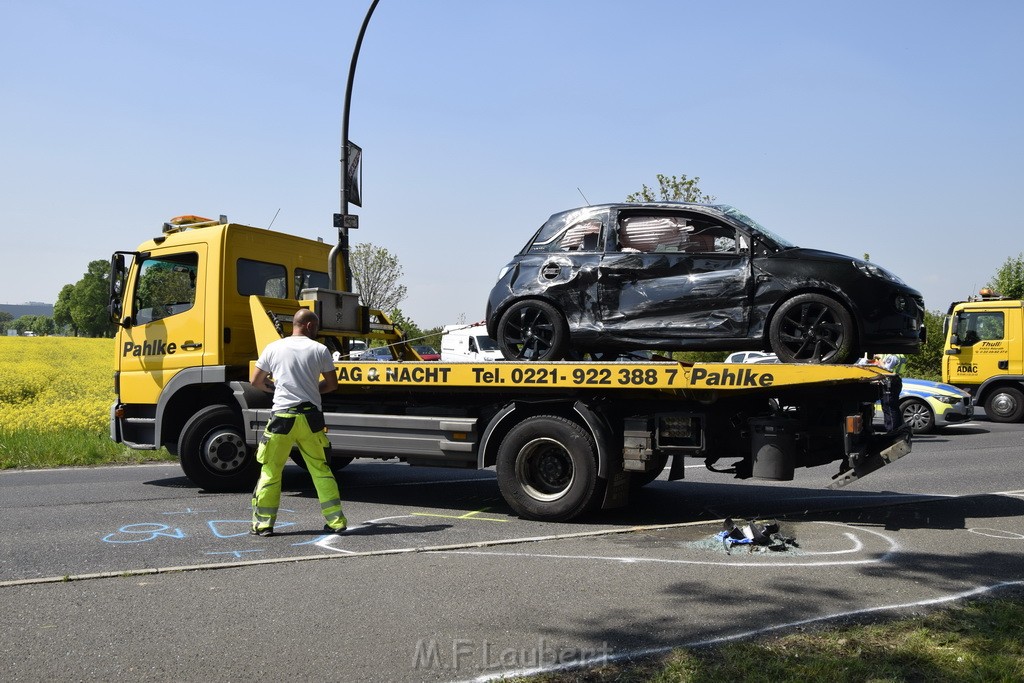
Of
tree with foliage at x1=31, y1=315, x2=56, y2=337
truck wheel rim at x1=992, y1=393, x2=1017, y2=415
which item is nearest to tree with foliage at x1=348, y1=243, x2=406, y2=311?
truck wheel rim at x1=992, y1=393, x2=1017, y2=415

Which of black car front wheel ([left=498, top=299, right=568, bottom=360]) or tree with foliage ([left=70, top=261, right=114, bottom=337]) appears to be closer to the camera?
black car front wheel ([left=498, top=299, right=568, bottom=360])

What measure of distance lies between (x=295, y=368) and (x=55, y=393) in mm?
16953

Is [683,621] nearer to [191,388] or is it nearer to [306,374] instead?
[306,374]

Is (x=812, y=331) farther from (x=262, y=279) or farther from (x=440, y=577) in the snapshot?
(x=262, y=279)

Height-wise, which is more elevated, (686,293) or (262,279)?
(262,279)

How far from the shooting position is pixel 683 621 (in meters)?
4.59

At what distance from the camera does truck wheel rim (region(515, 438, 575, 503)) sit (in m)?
7.40

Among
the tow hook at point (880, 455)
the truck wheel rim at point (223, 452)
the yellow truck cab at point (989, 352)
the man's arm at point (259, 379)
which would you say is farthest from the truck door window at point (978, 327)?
the man's arm at point (259, 379)

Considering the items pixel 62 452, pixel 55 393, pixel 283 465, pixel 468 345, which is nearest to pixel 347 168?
pixel 62 452

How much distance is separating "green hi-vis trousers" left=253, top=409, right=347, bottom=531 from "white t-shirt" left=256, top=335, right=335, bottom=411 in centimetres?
12

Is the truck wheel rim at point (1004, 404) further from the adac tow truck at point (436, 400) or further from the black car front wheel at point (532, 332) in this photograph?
the black car front wheel at point (532, 332)

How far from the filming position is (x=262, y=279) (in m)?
9.34

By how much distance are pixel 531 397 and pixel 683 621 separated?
3215 millimetres

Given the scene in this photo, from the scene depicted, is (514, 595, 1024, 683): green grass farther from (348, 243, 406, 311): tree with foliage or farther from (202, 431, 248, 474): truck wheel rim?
(348, 243, 406, 311): tree with foliage
